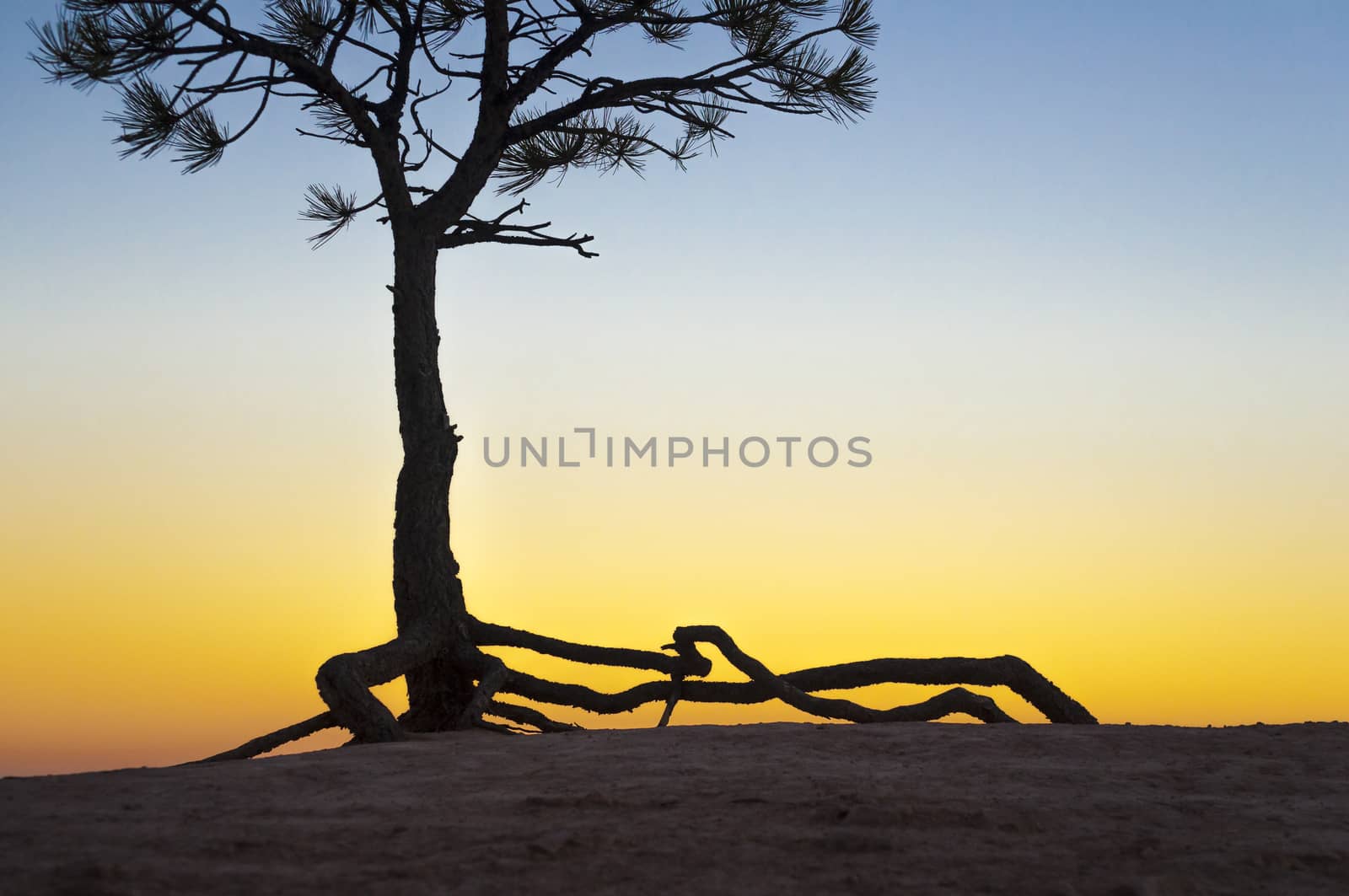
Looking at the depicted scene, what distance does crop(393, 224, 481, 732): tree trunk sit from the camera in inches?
236

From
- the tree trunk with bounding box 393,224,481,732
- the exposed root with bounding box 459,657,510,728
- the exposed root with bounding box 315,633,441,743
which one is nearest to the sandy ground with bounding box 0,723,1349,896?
the exposed root with bounding box 315,633,441,743

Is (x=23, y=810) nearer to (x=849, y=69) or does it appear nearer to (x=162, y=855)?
(x=162, y=855)

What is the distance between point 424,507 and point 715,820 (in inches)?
130

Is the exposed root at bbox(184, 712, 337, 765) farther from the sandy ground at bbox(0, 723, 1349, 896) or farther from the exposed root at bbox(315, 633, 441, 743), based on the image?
the sandy ground at bbox(0, 723, 1349, 896)

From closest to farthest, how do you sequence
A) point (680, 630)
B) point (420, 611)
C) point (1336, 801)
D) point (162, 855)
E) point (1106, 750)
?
point (162, 855)
point (1336, 801)
point (1106, 750)
point (420, 611)
point (680, 630)

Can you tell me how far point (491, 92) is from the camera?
6.45m

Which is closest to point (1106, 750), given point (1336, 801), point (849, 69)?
point (1336, 801)

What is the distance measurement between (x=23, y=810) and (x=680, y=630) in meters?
3.57

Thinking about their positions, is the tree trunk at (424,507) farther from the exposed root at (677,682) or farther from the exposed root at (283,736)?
the exposed root at (283,736)

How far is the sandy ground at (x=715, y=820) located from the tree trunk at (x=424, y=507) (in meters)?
1.79

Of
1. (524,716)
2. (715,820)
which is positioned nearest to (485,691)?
(524,716)

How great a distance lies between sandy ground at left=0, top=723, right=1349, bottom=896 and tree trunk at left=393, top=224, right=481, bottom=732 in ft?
5.87

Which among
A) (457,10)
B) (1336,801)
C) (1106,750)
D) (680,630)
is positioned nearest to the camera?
(1336,801)

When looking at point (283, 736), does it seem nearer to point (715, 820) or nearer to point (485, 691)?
point (485, 691)
